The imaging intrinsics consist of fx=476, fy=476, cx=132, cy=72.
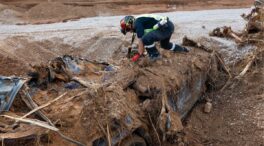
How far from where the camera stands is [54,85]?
7.57 metres

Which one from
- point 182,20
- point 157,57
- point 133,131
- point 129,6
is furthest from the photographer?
point 129,6

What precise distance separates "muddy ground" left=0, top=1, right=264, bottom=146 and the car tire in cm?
87

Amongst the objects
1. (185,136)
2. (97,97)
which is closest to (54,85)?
(97,97)

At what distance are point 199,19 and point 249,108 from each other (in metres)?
11.3

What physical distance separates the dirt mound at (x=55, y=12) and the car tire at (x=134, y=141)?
16377 mm

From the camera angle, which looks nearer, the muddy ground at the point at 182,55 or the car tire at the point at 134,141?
the car tire at the point at 134,141

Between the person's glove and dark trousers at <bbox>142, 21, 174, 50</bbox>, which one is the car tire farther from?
dark trousers at <bbox>142, 21, 174, 50</bbox>

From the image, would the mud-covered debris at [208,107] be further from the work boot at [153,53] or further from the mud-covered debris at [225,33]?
the mud-covered debris at [225,33]

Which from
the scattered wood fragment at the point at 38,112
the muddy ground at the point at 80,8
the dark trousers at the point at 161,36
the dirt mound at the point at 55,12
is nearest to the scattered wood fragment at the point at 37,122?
the scattered wood fragment at the point at 38,112

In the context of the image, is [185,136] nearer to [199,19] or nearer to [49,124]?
[49,124]

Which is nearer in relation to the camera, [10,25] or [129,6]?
[10,25]

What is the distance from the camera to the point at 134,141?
7.31m

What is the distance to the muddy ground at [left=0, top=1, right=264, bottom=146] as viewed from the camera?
29.3ft

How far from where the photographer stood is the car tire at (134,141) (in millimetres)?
7125
